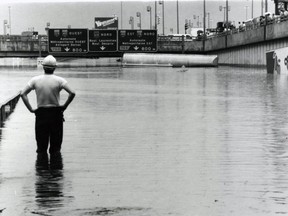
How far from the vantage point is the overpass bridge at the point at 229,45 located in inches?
3093

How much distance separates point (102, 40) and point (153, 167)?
9518 centimetres

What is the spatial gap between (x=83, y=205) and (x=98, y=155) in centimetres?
484

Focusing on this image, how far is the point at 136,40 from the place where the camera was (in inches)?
4227

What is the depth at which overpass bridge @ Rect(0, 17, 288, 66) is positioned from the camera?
3093 inches

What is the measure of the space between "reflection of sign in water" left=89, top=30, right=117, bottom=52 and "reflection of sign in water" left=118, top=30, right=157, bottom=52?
0.73 m

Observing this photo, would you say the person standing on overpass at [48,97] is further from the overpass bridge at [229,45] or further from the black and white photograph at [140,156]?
the overpass bridge at [229,45]

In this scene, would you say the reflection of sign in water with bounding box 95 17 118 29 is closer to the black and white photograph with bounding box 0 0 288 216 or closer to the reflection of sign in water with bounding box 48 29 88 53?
the reflection of sign in water with bounding box 48 29 88 53

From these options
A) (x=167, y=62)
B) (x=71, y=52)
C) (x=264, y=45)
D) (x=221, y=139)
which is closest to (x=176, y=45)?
(x=167, y=62)

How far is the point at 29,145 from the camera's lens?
15531 millimetres

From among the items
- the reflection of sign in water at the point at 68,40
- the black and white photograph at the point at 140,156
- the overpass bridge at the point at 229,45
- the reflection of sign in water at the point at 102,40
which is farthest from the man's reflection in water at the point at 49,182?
the reflection of sign in water at the point at 102,40

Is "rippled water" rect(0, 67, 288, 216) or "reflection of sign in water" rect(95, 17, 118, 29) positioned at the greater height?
"reflection of sign in water" rect(95, 17, 118, 29)

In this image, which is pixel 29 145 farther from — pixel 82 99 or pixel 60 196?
pixel 82 99

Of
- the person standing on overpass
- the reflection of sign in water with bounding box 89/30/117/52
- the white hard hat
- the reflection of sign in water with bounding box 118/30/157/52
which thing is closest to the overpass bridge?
the reflection of sign in water with bounding box 89/30/117/52

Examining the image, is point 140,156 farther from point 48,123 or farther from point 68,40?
point 68,40
